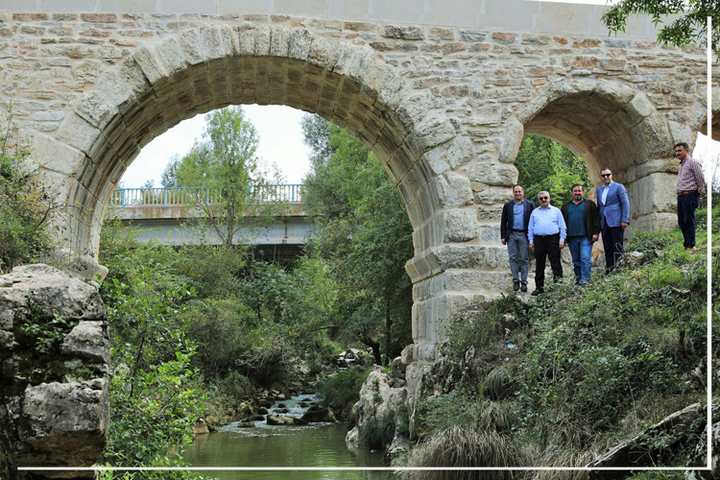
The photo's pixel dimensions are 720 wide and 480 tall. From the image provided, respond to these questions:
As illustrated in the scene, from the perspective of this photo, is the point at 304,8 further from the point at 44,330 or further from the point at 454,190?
the point at 44,330

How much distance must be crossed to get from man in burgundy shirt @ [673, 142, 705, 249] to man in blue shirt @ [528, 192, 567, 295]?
1198 mm

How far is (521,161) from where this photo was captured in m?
17.2

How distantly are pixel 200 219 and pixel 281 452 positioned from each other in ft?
43.3

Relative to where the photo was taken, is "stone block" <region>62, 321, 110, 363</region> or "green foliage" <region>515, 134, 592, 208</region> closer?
"stone block" <region>62, 321, 110, 363</region>

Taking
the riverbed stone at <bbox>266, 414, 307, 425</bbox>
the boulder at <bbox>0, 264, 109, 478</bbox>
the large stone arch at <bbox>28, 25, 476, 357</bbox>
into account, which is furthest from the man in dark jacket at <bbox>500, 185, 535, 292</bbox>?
the riverbed stone at <bbox>266, 414, 307, 425</bbox>

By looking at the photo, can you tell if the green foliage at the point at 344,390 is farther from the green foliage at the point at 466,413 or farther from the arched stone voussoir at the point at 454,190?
the green foliage at the point at 466,413

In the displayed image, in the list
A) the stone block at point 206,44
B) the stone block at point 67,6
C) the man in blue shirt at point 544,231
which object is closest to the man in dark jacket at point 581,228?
the man in blue shirt at point 544,231

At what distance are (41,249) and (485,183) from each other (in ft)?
15.3

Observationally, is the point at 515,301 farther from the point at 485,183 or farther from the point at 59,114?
the point at 59,114

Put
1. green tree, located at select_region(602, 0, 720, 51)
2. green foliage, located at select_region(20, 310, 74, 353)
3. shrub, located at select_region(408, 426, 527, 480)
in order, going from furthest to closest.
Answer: green tree, located at select_region(602, 0, 720, 51), shrub, located at select_region(408, 426, 527, 480), green foliage, located at select_region(20, 310, 74, 353)

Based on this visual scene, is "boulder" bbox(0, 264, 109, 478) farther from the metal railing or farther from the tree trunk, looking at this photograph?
the metal railing

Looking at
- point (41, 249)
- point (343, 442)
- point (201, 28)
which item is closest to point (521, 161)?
point (343, 442)

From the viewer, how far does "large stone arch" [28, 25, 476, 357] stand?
9.09 meters

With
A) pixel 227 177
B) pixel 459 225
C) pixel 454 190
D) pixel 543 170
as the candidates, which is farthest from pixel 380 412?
pixel 227 177
